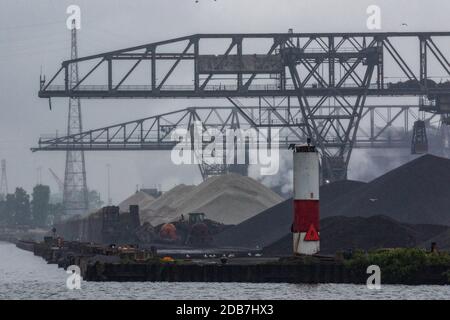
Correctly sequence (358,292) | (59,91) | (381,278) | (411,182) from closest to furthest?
(358,292) < (381,278) < (411,182) < (59,91)

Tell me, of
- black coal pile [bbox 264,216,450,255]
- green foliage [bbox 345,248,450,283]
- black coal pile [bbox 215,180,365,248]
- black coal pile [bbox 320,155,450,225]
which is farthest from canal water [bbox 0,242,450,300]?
black coal pile [bbox 215,180,365,248]

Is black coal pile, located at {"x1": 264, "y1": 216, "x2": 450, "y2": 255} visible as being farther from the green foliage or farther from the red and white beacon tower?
the red and white beacon tower

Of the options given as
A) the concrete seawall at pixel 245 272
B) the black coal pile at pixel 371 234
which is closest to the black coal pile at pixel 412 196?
the black coal pile at pixel 371 234

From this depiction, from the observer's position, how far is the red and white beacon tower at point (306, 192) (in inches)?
3639

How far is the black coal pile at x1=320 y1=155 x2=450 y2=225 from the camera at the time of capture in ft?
424

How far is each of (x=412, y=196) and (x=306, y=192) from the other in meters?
41.1

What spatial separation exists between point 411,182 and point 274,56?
27.1 metres

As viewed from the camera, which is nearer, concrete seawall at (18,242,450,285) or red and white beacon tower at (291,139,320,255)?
red and white beacon tower at (291,139,320,255)

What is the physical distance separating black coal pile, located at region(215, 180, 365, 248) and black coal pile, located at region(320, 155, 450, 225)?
32.2ft

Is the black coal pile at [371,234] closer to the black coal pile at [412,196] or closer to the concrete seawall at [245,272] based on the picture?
the black coal pile at [412,196]

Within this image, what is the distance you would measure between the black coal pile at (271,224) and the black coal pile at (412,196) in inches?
386
